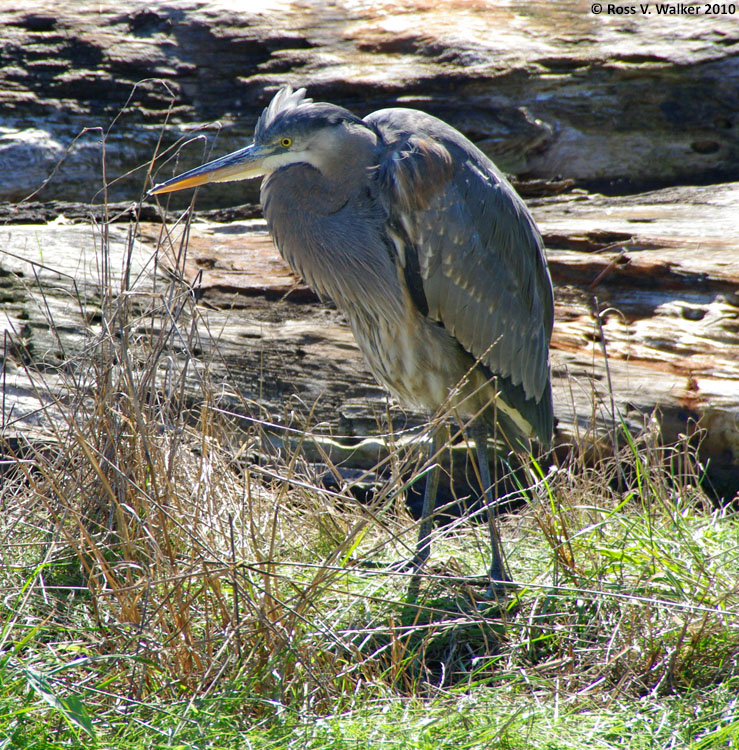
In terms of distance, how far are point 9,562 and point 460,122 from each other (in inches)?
136

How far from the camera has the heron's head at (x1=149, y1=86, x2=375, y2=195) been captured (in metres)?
3.02

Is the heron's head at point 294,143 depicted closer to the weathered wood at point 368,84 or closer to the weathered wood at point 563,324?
the weathered wood at point 563,324

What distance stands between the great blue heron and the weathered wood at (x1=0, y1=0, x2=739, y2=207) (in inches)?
63.8

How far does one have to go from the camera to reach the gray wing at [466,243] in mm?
3033

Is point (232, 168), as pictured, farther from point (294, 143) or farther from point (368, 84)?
point (368, 84)

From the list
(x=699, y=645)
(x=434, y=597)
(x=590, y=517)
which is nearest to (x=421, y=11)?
(x=590, y=517)

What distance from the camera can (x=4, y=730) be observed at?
1.80m

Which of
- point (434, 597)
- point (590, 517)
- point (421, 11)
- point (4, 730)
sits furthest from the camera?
point (421, 11)

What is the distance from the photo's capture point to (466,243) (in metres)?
3.14

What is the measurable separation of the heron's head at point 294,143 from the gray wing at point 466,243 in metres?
0.17

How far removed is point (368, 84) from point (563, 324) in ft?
6.13

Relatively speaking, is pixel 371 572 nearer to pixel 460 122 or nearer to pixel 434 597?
pixel 434 597

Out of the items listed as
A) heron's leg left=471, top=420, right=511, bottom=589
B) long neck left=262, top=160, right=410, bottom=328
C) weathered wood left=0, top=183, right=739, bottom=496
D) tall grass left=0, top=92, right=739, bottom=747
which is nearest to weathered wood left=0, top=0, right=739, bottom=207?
weathered wood left=0, top=183, right=739, bottom=496

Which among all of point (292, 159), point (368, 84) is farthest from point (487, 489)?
point (368, 84)
